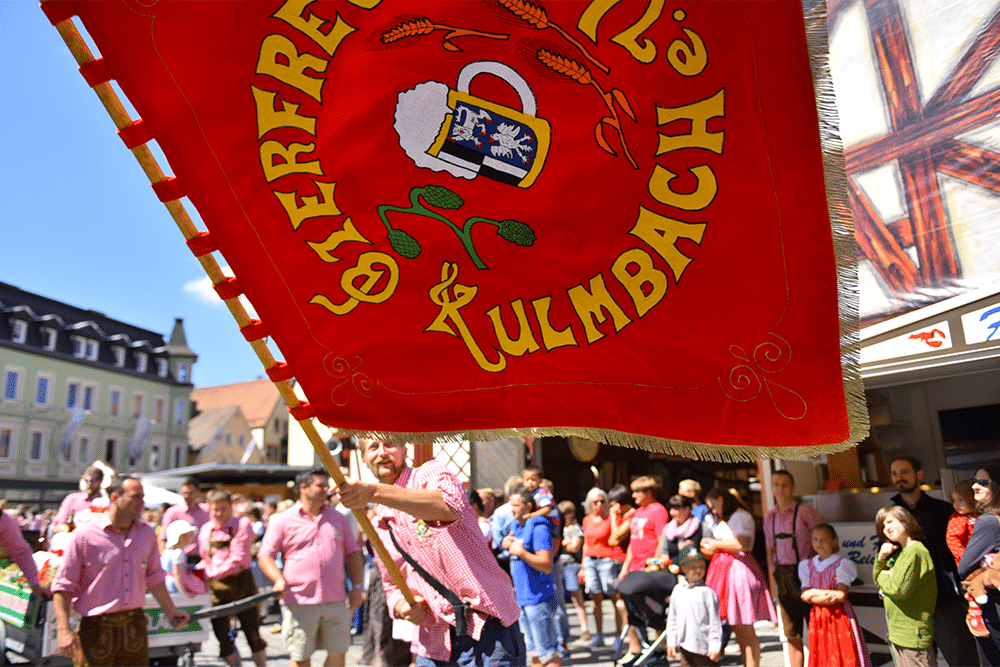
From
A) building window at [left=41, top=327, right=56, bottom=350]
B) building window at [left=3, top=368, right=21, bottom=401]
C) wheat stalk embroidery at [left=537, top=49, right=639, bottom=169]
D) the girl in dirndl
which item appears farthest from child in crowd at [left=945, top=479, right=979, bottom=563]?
building window at [left=41, top=327, right=56, bottom=350]

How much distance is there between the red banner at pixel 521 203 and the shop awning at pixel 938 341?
3.44 metres

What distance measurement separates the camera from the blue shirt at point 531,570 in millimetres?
6844

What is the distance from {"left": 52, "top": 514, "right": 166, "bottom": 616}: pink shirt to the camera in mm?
5434

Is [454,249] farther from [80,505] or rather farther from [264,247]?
[80,505]

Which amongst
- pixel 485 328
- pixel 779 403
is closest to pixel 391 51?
pixel 485 328

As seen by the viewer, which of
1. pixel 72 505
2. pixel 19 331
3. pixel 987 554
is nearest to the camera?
pixel 987 554

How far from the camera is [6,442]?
40781mm

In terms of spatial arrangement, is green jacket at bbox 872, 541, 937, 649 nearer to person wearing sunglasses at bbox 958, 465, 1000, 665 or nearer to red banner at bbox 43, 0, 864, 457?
person wearing sunglasses at bbox 958, 465, 1000, 665

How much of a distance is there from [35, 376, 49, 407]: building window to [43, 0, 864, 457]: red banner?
47.1 meters

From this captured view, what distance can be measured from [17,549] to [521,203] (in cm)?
655

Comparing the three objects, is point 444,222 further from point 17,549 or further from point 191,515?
point 191,515

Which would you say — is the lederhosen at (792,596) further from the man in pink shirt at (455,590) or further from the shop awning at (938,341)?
the man in pink shirt at (455,590)

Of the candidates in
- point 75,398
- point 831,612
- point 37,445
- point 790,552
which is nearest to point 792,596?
point 790,552

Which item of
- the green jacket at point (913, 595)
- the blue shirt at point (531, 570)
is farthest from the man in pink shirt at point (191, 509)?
the green jacket at point (913, 595)
